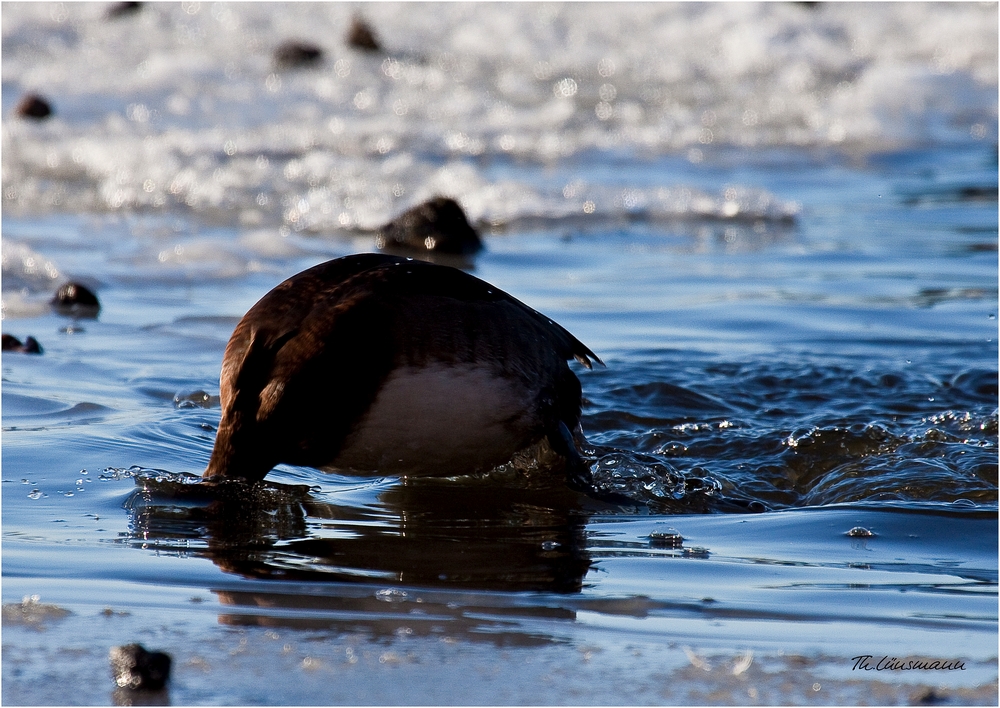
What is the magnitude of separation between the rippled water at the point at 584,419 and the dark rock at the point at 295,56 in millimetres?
2660

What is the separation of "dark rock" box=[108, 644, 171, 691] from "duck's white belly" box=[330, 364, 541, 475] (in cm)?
132

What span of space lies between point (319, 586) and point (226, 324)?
323 centimetres

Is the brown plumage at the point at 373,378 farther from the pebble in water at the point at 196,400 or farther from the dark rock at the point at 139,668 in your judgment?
the dark rock at the point at 139,668

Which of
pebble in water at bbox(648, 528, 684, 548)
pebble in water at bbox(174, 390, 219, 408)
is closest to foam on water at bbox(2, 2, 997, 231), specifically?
pebble in water at bbox(174, 390, 219, 408)

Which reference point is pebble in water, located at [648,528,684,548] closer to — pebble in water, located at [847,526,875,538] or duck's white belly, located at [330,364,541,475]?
pebble in water, located at [847,526,875,538]

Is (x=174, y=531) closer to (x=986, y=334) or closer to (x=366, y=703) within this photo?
(x=366, y=703)

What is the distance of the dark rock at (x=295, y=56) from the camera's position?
16.5m

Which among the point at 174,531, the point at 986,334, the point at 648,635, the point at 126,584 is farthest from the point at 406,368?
the point at 986,334

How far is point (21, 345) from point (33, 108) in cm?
800

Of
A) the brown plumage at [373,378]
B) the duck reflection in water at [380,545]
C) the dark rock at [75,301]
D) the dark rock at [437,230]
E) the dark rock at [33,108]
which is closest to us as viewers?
the duck reflection in water at [380,545]

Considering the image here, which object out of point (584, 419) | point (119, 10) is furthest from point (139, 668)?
point (119, 10)

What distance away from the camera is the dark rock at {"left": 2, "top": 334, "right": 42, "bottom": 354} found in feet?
17.2

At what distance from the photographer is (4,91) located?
1423 cm
